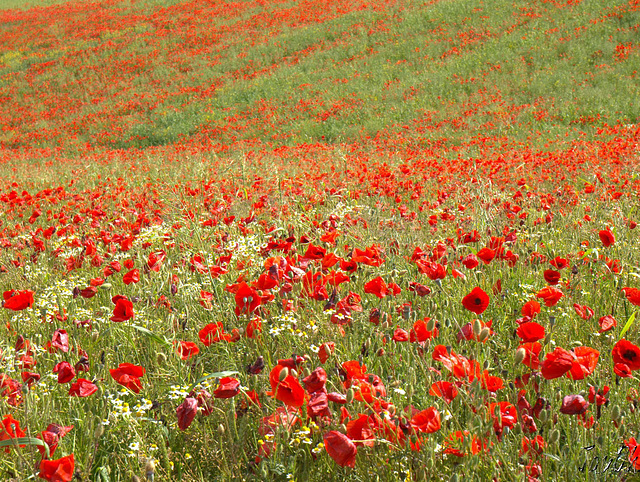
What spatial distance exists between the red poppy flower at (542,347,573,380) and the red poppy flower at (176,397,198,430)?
2.87ft

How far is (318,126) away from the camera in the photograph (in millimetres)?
13609

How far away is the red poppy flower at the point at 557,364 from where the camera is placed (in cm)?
121

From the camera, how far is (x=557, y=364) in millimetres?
1218

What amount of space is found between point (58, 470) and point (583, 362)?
→ 1.23 m

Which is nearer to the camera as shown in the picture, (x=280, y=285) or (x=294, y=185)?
(x=280, y=285)

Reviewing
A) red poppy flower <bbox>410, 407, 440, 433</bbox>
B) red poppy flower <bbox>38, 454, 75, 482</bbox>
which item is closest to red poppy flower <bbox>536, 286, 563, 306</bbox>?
red poppy flower <bbox>410, 407, 440, 433</bbox>

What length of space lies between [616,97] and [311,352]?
1192 cm

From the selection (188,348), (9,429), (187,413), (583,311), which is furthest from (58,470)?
(583,311)

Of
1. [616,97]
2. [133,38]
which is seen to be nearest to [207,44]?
[133,38]

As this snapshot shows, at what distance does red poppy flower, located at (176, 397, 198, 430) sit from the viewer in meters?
1.33

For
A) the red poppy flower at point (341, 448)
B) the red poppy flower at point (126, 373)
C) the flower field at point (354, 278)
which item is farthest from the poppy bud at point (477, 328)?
the red poppy flower at point (126, 373)

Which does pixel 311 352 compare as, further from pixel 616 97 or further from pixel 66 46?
pixel 66 46
